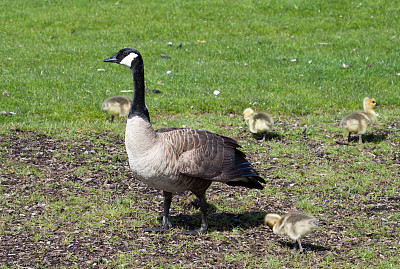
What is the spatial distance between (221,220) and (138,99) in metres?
2.12

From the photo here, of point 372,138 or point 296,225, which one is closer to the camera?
point 296,225

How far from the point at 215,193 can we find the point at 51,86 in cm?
660

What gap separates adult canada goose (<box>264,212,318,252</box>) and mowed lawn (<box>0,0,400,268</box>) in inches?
10.3

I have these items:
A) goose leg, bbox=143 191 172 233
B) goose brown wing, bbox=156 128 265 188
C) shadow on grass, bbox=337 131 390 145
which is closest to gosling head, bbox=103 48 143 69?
goose brown wing, bbox=156 128 265 188

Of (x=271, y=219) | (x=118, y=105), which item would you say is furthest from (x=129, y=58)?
(x=118, y=105)

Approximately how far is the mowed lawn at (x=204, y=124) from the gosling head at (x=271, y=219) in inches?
7.1

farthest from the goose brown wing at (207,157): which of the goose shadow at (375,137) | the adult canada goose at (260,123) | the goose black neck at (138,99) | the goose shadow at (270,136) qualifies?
the goose shadow at (375,137)

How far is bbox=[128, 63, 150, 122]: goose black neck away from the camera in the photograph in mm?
5820

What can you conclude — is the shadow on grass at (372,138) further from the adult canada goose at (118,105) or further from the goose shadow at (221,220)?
the adult canada goose at (118,105)

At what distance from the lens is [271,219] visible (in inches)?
248

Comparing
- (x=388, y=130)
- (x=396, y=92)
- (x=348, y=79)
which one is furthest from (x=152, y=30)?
(x=388, y=130)

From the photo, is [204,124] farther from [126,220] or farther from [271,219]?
[271,219]

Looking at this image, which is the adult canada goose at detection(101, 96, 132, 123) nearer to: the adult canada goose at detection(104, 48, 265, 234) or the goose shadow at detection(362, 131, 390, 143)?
the adult canada goose at detection(104, 48, 265, 234)

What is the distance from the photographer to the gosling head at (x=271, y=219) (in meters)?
6.22
